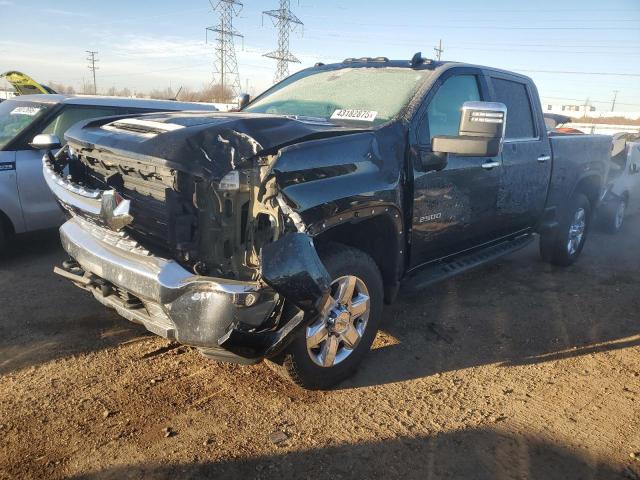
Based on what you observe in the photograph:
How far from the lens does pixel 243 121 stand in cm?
275

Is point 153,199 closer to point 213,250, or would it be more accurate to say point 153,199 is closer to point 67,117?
point 213,250

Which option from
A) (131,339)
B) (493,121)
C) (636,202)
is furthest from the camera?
(636,202)

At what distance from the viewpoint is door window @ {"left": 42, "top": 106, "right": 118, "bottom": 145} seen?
555 centimetres

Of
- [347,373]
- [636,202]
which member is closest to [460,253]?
[347,373]

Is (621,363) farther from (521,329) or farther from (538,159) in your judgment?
(538,159)

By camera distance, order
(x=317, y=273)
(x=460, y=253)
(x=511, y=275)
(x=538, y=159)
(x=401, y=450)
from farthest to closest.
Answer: (x=511, y=275) → (x=538, y=159) → (x=460, y=253) → (x=401, y=450) → (x=317, y=273)

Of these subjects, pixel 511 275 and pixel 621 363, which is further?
pixel 511 275

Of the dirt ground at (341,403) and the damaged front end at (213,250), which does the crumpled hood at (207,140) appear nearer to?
the damaged front end at (213,250)

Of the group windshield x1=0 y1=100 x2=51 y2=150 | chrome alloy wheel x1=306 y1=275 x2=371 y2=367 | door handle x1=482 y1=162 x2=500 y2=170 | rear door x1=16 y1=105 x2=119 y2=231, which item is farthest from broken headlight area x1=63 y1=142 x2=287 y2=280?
windshield x1=0 y1=100 x2=51 y2=150

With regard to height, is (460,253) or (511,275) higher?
(460,253)

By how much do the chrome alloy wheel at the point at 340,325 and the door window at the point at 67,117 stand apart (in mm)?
3984

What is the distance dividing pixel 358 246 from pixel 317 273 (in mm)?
1047

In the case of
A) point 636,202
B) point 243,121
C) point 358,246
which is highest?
point 243,121

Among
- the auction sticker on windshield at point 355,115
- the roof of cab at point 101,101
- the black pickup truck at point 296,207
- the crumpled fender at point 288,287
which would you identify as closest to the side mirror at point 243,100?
the roof of cab at point 101,101
